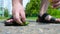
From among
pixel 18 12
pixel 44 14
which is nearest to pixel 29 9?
pixel 44 14

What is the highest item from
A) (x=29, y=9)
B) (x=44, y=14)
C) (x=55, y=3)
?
(x=55, y=3)

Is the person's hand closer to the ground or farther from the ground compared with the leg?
farther from the ground

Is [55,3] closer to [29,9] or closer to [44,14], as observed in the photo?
[44,14]

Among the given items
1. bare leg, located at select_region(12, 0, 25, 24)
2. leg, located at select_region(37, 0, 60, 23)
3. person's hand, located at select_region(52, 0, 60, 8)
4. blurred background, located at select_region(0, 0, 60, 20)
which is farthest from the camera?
blurred background, located at select_region(0, 0, 60, 20)

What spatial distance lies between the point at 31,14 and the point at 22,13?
19.4 m

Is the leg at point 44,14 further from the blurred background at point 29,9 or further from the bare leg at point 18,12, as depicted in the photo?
the blurred background at point 29,9

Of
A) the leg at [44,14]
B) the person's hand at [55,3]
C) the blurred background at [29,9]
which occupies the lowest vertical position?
the blurred background at [29,9]

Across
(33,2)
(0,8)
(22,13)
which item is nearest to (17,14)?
(22,13)

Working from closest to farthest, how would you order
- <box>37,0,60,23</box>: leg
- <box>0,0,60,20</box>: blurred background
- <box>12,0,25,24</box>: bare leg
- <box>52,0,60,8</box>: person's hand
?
<box>52,0,60,8</box>: person's hand → <box>12,0,25,24</box>: bare leg → <box>37,0,60,23</box>: leg → <box>0,0,60,20</box>: blurred background

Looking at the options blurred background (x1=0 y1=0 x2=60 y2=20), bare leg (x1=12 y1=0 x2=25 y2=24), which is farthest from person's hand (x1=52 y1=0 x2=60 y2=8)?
blurred background (x1=0 y1=0 x2=60 y2=20)

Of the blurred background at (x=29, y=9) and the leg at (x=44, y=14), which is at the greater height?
the leg at (x=44, y=14)

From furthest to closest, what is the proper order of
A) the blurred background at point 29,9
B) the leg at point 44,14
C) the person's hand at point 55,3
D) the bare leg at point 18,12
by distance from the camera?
the blurred background at point 29,9 < the leg at point 44,14 < the bare leg at point 18,12 < the person's hand at point 55,3

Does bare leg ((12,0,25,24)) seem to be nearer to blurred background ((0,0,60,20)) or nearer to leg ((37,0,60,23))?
leg ((37,0,60,23))

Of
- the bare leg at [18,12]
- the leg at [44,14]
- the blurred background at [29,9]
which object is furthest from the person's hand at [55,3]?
the blurred background at [29,9]
